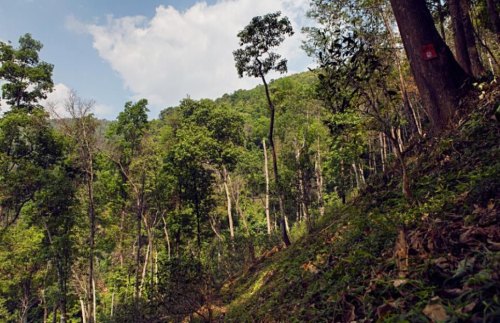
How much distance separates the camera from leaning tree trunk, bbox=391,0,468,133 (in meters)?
5.06

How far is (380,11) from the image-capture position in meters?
14.9

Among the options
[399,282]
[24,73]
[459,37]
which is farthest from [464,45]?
[24,73]

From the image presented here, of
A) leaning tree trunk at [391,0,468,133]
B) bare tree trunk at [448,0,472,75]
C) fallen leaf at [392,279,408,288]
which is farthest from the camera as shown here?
bare tree trunk at [448,0,472,75]

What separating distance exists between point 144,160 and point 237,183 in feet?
38.0

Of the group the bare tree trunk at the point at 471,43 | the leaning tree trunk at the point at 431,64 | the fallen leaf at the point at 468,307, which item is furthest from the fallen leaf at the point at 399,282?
the bare tree trunk at the point at 471,43

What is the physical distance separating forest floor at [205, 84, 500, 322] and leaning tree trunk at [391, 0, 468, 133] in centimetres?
29

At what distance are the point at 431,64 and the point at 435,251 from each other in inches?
143

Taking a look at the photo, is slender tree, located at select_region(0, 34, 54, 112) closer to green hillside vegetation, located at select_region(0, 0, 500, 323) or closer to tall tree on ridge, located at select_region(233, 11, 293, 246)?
green hillside vegetation, located at select_region(0, 0, 500, 323)

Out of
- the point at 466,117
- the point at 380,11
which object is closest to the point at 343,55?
the point at 466,117

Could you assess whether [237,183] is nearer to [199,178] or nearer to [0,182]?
[199,178]

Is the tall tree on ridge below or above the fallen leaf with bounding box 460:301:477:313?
above

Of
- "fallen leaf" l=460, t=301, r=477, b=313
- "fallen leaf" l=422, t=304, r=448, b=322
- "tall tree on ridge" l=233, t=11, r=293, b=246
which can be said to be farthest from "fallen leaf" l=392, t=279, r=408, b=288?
"tall tree on ridge" l=233, t=11, r=293, b=246

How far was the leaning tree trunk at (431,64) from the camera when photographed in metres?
5.06

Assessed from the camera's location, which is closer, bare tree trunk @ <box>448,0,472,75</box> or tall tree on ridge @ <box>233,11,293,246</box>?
bare tree trunk @ <box>448,0,472,75</box>
